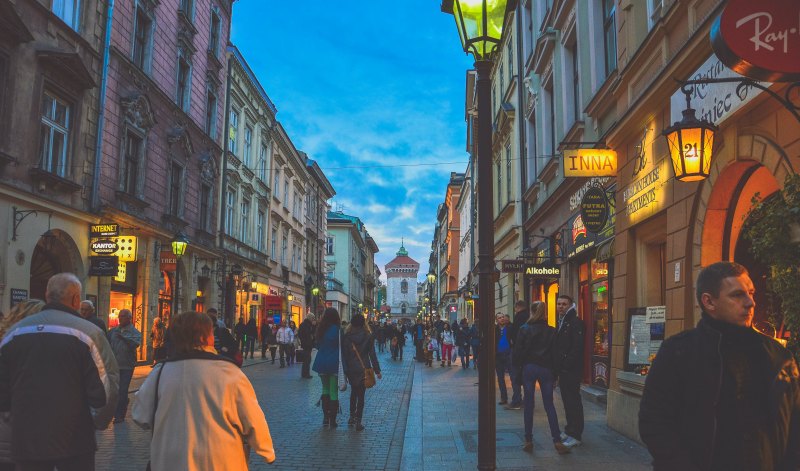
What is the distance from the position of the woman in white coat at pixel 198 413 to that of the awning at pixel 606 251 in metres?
8.88

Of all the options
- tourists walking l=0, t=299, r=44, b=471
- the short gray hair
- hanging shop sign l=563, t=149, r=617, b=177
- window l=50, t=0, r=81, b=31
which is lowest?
tourists walking l=0, t=299, r=44, b=471

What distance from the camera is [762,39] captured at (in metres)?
4.57

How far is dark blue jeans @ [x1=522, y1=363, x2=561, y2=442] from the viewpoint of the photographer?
7.84 m

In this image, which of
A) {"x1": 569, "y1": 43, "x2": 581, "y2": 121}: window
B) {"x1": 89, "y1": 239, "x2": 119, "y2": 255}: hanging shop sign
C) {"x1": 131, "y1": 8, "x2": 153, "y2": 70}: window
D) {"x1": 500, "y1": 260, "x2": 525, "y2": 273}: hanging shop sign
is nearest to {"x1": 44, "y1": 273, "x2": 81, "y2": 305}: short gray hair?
{"x1": 569, "y1": 43, "x2": 581, "y2": 121}: window

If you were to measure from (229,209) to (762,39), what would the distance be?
1086 inches

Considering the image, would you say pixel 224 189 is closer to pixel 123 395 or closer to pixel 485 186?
pixel 123 395

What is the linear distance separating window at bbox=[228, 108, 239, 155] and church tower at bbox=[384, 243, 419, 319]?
122m

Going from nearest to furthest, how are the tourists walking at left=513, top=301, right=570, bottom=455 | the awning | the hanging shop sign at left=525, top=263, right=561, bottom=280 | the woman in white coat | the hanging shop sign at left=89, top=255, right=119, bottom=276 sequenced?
the woman in white coat < the tourists walking at left=513, top=301, right=570, bottom=455 < the awning < the hanging shop sign at left=525, top=263, right=561, bottom=280 < the hanging shop sign at left=89, top=255, right=119, bottom=276

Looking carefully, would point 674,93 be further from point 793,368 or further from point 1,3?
point 1,3

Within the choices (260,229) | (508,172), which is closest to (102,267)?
(508,172)

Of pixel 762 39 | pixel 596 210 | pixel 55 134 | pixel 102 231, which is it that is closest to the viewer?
pixel 762 39

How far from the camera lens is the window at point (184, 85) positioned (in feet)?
79.3

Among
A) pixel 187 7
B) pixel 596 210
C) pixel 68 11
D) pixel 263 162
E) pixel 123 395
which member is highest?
pixel 187 7

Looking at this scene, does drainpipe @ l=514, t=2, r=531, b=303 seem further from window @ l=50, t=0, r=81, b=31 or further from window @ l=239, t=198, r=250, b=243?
window @ l=239, t=198, r=250, b=243
